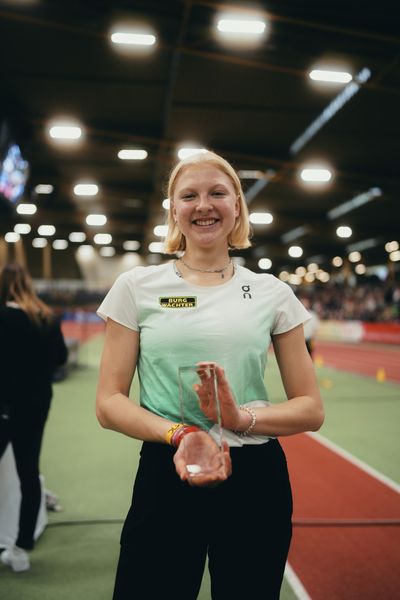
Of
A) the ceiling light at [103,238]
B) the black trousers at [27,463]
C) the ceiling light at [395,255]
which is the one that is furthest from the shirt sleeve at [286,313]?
the ceiling light at [395,255]

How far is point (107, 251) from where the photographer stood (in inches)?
1757

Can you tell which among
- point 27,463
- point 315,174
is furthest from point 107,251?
point 27,463

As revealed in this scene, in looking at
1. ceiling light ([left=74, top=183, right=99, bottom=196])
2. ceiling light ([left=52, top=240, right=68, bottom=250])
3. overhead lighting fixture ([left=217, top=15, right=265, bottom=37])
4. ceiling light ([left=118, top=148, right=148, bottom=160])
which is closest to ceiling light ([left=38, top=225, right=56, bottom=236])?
ceiling light ([left=52, top=240, right=68, bottom=250])

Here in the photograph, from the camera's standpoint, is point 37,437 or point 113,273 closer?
point 37,437

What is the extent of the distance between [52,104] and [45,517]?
991cm

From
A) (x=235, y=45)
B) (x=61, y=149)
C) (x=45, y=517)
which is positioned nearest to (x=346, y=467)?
(x=45, y=517)

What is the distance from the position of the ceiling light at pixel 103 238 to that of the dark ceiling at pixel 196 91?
13.8m

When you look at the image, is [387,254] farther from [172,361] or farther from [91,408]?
[172,361]

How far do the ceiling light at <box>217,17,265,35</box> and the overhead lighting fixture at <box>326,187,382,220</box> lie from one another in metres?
12.8

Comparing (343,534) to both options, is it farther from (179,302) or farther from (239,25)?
(239,25)

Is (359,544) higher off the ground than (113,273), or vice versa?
(113,273)

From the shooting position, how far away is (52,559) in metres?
3.59

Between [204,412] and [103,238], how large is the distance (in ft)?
116

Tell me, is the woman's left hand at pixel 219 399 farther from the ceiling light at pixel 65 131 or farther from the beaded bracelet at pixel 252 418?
the ceiling light at pixel 65 131
